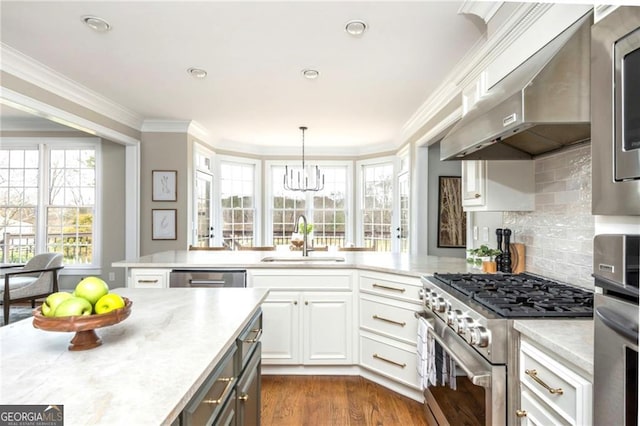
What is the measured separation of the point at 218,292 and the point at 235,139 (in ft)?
16.5

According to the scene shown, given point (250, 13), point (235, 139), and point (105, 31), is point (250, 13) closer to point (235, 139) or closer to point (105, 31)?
Answer: point (105, 31)

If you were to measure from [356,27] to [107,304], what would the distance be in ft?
7.56

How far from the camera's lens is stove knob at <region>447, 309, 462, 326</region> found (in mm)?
1670

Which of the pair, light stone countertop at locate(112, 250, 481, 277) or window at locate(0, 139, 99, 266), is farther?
window at locate(0, 139, 99, 266)

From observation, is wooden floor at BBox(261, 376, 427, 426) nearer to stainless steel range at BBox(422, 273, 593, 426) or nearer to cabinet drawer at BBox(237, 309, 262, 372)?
stainless steel range at BBox(422, 273, 593, 426)

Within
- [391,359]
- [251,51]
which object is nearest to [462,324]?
[391,359]

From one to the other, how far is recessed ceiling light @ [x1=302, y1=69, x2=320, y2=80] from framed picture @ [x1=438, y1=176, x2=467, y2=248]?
8.28 ft

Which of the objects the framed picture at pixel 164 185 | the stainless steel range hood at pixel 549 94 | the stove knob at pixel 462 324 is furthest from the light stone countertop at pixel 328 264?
the framed picture at pixel 164 185

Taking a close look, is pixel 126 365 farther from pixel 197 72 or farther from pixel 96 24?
pixel 197 72

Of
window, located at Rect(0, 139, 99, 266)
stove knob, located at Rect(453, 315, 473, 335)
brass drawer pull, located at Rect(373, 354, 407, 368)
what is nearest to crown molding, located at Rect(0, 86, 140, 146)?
window, located at Rect(0, 139, 99, 266)

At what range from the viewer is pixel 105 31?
2625 mm

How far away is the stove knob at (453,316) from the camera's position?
1.67m

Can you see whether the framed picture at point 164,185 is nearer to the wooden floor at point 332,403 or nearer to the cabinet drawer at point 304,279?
the cabinet drawer at point 304,279

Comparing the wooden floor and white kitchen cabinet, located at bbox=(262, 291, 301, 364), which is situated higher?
white kitchen cabinet, located at bbox=(262, 291, 301, 364)
